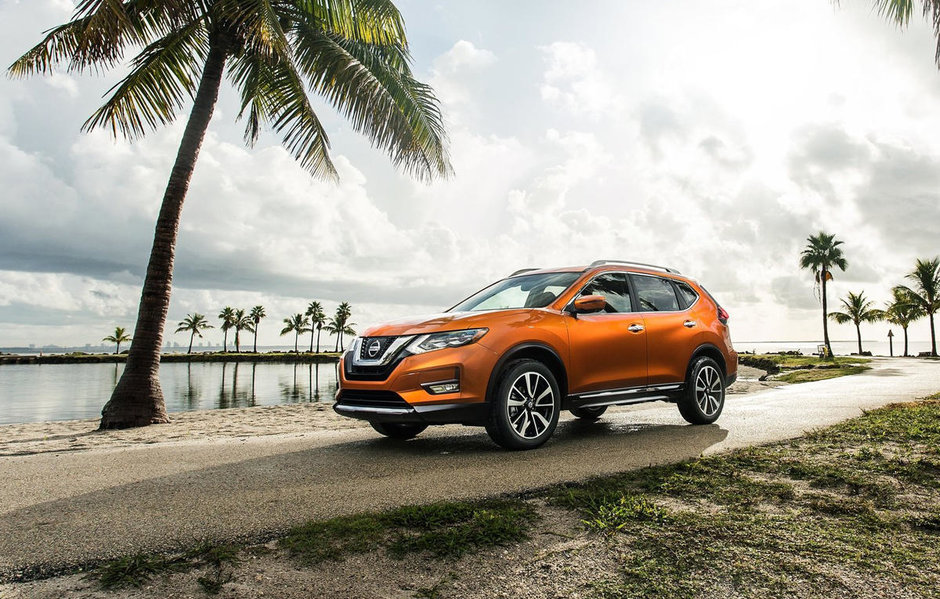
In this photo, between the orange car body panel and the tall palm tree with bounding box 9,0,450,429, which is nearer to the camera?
the orange car body panel

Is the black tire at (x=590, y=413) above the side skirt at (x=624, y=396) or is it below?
below

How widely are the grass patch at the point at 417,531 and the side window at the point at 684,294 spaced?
4966 millimetres

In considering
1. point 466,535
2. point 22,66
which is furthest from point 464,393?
point 22,66

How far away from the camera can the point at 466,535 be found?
3.22 metres

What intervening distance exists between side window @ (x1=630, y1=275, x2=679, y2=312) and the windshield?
100cm

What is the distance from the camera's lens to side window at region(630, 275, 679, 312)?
7.49m

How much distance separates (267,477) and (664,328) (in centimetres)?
486

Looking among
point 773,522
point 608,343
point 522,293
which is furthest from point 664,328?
point 773,522

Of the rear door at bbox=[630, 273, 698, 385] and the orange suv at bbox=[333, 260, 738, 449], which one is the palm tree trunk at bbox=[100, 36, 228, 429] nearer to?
the orange suv at bbox=[333, 260, 738, 449]

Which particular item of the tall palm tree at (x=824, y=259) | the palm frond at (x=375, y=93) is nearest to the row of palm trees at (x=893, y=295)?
the tall palm tree at (x=824, y=259)

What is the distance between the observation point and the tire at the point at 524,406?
5805 millimetres

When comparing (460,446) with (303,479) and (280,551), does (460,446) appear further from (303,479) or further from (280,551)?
(280,551)

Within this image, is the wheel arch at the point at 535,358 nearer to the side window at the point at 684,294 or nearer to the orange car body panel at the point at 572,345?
the orange car body panel at the point at 572,345

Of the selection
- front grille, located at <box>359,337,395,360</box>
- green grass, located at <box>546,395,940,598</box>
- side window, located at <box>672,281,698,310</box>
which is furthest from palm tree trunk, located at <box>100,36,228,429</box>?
green grass, located at <box>546,395,940,598</box>
